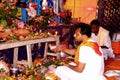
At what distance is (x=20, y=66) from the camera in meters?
4.98

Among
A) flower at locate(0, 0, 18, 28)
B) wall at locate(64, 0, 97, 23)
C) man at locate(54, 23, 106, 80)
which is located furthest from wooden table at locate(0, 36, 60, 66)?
wall at locate(64, 0, 97, 23)

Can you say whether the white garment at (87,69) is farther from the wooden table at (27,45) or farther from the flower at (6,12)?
the flower at (6,12)

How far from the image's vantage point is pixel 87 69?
13.1 ft

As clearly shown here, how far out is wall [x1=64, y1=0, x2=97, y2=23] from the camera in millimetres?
9836

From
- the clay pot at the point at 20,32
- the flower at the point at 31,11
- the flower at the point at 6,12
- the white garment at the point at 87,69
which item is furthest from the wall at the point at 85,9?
the white garment at the point at 87,69

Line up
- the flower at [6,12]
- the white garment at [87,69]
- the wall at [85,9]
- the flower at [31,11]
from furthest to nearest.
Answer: the wall at [85,9]
the flower at [31,11]
the flower at [6,12]
the white garment at [87,69]

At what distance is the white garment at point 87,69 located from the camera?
3.88 meters

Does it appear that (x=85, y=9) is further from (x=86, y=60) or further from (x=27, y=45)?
(x=86, y=60)

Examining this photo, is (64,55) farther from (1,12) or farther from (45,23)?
(1,12)

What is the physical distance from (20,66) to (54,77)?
0.96 m

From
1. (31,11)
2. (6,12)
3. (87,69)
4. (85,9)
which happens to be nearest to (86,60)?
(87,69)

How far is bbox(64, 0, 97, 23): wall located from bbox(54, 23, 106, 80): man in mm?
5857

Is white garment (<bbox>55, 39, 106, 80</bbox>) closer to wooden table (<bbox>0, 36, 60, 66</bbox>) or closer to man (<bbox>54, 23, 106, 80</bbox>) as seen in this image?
man (<bbox>54, 23, 106, 80</bbox>)

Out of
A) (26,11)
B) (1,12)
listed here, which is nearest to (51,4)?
(26,11)
